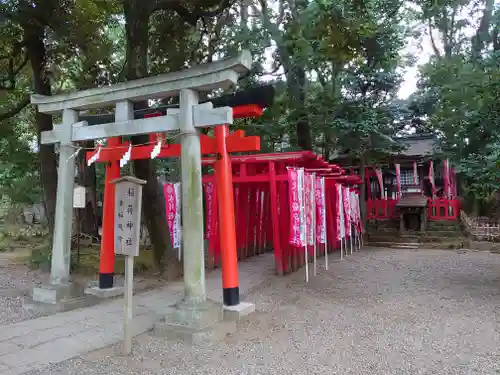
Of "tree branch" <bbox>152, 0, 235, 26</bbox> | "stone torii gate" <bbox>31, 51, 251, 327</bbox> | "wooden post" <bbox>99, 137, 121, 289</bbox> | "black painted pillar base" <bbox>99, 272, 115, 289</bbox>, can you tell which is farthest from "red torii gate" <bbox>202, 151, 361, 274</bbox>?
"tree branch" <bbox>152, 0, 235, 26</bbox>

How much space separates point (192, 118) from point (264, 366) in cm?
332

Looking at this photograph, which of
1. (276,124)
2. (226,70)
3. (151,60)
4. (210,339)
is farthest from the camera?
(276,124)

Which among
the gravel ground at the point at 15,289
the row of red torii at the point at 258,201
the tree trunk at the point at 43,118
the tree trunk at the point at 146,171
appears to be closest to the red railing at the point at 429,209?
the row of red torii at the point at 258,201

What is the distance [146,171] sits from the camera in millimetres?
9750

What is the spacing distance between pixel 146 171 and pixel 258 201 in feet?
15.0

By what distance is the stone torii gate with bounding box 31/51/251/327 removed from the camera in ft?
19.5

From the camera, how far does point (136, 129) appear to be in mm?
6727

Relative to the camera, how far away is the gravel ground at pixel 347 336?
15.7 feet

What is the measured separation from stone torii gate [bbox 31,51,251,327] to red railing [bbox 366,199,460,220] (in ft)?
49.1

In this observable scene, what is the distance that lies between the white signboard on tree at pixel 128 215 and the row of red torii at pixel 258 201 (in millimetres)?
1350

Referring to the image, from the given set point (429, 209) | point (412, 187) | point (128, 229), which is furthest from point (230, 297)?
point (412, 187)

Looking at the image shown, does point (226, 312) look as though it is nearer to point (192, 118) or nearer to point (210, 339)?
point (210, 339)

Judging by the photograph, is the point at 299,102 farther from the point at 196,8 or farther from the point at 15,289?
the point at 15,289

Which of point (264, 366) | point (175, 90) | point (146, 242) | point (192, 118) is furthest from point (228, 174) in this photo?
point (146, 242)
